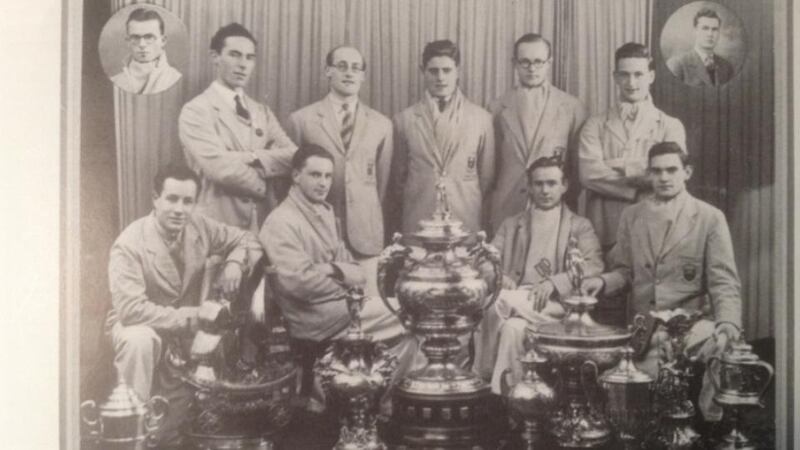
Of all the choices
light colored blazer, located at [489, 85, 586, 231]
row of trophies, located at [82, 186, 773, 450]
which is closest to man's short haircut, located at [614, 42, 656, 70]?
light colored blazer, located at [489, 85, 586, 231]

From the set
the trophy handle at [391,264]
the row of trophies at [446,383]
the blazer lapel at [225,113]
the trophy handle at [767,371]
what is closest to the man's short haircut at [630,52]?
the row of trophies at [446,383]

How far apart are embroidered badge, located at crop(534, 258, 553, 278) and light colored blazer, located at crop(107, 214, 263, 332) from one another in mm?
1014

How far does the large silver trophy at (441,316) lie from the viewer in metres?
3.41

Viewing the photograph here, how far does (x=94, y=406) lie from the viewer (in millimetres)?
3385

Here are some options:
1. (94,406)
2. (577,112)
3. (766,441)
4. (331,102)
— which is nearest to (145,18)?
(331,102)

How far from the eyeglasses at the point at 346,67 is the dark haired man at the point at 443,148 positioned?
222 millimetres

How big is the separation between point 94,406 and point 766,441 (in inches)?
93.7

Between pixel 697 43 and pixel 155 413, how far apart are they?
7.81 feet

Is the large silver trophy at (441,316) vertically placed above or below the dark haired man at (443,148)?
below

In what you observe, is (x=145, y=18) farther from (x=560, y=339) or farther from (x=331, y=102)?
(x=560, y=339)

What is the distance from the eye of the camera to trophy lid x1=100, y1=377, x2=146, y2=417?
3.35 m

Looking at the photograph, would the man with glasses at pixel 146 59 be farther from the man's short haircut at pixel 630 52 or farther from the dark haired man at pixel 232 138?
the man's short haircut at pixel 630 52

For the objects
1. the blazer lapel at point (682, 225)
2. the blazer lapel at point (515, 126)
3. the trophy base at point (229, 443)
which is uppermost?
the blazer lapel at point (515, 126)

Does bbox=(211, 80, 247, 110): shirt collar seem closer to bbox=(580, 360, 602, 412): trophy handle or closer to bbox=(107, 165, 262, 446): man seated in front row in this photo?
bbox=(107, 165, 262, 446): man seated in front row
